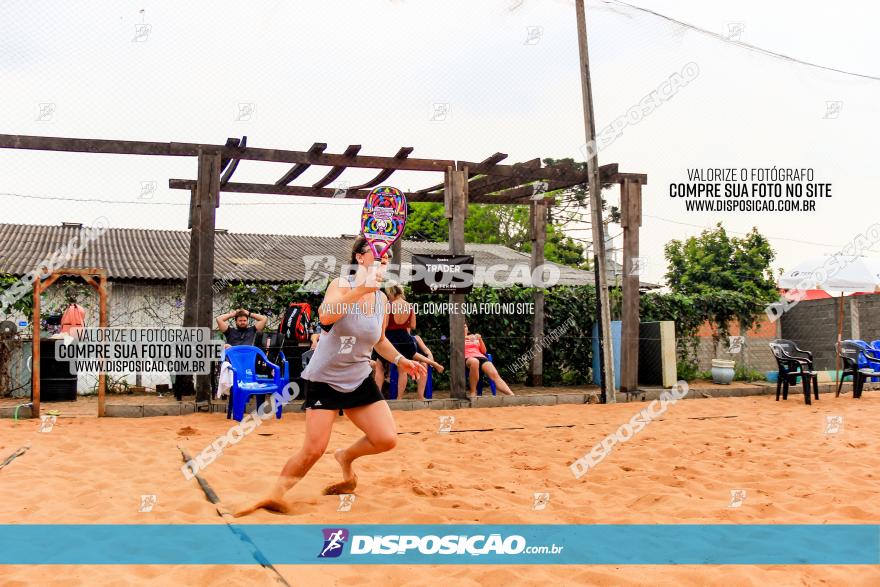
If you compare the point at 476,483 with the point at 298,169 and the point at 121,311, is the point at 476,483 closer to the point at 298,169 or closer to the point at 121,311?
the point at 298,169

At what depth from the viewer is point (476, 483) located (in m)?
5.41

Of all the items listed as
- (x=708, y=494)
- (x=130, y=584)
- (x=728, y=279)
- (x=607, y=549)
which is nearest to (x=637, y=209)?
(x=708, y=494)

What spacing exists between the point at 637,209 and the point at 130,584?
10.8 m

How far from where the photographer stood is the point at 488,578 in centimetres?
344

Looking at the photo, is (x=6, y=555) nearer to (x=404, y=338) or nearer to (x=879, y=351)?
(x=404, y=338)

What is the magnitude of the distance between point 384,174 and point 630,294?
4769mm

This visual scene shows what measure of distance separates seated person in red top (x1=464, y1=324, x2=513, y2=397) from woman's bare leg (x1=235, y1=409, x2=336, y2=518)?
6.85 metres

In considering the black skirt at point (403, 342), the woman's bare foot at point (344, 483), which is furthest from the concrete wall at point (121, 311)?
the woman's bare foot at point (344, 483)

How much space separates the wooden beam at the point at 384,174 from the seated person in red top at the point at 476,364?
9.44 ft

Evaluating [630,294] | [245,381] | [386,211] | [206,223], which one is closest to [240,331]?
[245,381]

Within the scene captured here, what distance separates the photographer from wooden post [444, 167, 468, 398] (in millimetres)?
11203

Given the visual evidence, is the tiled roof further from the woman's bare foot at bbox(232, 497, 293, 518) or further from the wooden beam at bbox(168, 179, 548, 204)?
the woman's bare foot at bbox(232, 497, 293, 518)

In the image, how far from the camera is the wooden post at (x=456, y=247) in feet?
36.8

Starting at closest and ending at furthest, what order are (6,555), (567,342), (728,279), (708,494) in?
(6,555) → (708,494) → (567,342) → (728,279)
